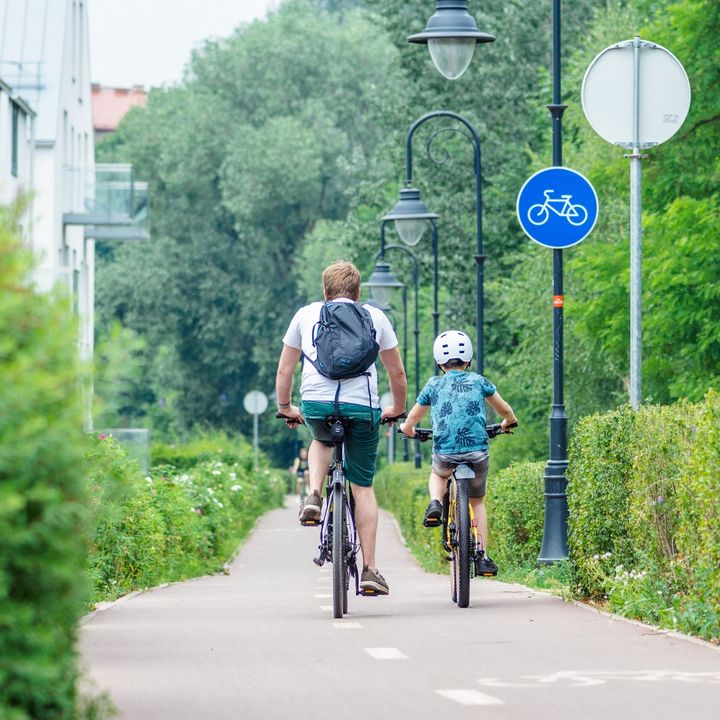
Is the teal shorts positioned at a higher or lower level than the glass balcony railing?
lower

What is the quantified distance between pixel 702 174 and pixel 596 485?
21.7m

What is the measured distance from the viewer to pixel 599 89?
538 inches

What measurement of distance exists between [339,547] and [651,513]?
1748mm

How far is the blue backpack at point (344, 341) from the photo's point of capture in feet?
34.6

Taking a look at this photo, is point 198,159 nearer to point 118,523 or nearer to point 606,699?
point 118,523

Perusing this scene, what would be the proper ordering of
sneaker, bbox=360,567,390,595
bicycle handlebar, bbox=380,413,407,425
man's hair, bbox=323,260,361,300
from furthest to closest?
bicycle handlebar, bbox=380,413,407,425, man's hair, bbox=323,260,361,300, sneaker, bbox=360,567,390,595

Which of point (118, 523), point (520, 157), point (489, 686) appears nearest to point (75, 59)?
point (520, 157)

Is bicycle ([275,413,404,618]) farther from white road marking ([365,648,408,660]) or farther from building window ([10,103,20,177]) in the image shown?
building window ([10,103,20,177])

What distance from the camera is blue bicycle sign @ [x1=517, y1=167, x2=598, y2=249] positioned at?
1531 centimetres

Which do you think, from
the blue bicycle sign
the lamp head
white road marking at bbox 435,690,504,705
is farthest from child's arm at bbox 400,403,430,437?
the lamp head

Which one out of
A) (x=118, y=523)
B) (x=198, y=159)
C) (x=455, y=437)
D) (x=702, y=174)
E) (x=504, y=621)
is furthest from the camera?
(x=198, y=159)

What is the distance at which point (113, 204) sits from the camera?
42.8m

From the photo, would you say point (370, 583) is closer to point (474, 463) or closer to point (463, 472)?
point (463, 472)

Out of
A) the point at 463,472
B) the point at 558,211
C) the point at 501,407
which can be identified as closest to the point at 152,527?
the point at 558,211
